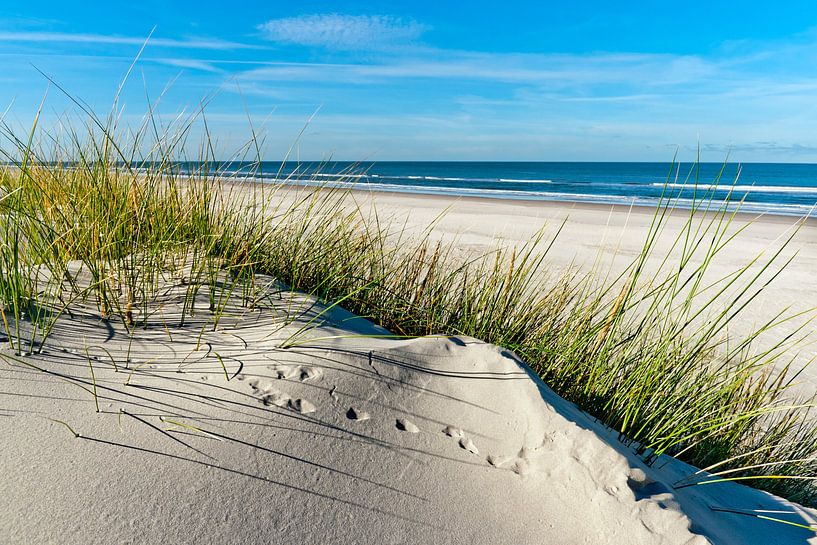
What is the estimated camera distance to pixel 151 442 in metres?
1.35

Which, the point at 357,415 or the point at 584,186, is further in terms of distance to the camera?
the point at 584,186

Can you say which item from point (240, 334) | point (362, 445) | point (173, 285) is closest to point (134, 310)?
point (173, 285)

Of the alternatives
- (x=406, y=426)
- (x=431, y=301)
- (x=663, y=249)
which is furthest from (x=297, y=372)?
(x=663, y=249)

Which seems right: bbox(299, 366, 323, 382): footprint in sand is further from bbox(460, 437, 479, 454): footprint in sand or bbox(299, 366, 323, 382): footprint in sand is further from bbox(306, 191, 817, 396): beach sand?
bbox(306, 191, 817, 396): beach sand

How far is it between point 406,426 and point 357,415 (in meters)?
0.15

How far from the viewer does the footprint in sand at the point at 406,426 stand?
5.33 ft

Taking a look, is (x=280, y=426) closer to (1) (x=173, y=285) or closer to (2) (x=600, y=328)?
(1) (x=173, y=285)

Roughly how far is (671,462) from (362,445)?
45.5 inches

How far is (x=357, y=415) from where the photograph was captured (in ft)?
5.34

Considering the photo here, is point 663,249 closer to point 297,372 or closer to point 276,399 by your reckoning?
point 297,372

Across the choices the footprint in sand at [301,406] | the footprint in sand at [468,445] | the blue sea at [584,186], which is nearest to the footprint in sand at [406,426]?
the footprint in sand at [468,445]

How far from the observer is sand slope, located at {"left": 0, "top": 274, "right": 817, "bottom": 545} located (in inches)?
47.6

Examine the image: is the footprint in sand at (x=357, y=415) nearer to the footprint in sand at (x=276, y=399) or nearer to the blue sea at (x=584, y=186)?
the footprint in sand at (x=276, y=399)

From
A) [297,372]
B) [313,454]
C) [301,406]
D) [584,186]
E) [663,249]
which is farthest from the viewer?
[584,186]
